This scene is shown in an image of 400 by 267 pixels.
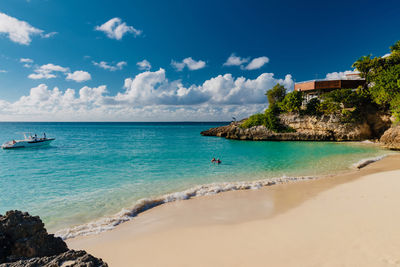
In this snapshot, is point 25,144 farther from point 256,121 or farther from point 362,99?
point 362,99

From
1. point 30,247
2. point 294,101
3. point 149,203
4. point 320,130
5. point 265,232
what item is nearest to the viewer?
point 30,247

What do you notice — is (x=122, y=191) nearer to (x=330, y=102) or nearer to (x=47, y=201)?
(x=47, y=201)

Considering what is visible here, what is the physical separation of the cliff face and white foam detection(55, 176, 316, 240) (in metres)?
30.2

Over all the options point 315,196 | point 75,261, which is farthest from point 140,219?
point 315,196

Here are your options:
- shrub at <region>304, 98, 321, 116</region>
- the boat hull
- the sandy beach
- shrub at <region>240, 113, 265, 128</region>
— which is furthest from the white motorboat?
shrub at <region>304, 98, 321, 116</region>

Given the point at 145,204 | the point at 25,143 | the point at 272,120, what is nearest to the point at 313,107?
the point at 272,120

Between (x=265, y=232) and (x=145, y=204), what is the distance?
5.77 m

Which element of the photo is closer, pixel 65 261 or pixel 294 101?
pixel 65 261

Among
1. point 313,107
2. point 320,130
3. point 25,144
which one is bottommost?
point 25,144

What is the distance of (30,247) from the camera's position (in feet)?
9.98

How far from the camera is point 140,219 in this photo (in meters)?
8.21

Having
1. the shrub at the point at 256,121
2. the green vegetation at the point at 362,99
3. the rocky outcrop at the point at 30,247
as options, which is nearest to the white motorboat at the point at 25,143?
the rocky outcrop at the point at 30,247

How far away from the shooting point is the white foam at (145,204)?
7371 millimetres

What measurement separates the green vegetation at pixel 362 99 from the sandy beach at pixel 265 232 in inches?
1140
